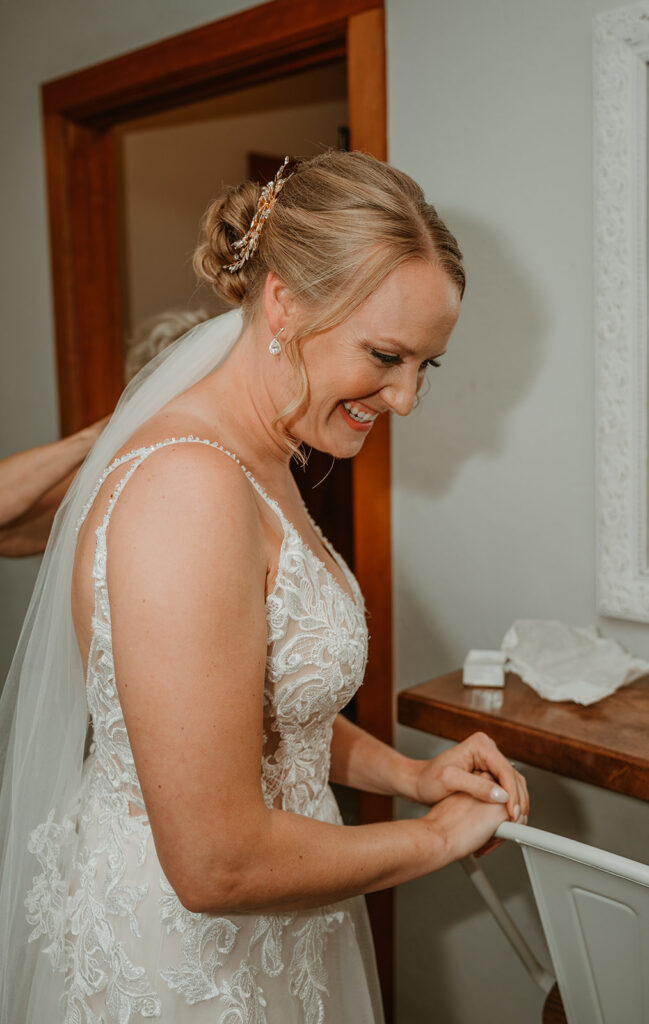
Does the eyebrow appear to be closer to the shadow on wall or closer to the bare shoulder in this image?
the bare shoulder

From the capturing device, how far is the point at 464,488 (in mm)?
1690

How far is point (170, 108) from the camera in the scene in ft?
7.66

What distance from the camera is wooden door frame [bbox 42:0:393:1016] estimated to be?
5.73 ft

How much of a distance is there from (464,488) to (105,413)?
1.32m

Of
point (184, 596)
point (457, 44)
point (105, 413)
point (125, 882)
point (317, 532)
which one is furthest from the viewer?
point (105, 413)

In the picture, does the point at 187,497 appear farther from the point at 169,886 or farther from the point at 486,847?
the point at 486,847

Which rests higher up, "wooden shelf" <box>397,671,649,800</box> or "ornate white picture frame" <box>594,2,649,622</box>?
"ornate white picture frame" <box>594,2,649,622</box>

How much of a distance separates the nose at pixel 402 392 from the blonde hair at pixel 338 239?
0.11m

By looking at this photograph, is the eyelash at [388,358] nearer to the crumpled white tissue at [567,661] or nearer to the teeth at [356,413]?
the teeth at [356,413]

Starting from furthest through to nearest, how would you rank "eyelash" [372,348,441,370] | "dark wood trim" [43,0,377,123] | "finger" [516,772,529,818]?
"dark wood trim" [43,0,377,123], "finger" [516,772,529,818], "eyelash" [372,348,441,370]

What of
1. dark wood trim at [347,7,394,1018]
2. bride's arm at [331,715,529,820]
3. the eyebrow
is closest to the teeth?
the eyebrow

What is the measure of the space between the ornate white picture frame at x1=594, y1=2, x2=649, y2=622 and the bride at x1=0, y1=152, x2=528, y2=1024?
443mm

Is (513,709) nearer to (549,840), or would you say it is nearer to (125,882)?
(549,840)

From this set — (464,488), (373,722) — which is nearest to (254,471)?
(464,488)
